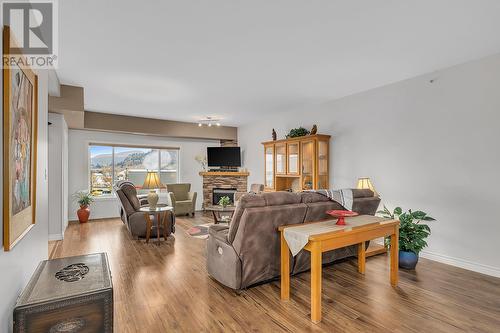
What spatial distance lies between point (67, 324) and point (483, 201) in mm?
4307

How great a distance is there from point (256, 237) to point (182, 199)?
5.04 metres

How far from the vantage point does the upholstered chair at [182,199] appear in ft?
22.9

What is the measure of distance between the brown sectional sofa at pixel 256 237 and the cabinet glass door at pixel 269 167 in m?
3.28

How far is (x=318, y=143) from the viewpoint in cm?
517

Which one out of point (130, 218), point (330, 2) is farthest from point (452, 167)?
point (130, 218)

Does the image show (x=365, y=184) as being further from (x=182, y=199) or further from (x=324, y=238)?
(x=182, y=199)

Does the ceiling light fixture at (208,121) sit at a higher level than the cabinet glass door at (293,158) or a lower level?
higher

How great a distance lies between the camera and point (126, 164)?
23.8 feet

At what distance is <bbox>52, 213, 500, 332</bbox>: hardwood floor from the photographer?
7.20 ft

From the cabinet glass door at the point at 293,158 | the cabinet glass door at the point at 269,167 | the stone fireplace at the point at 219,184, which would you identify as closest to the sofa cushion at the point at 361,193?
the cabinet glass door at the point at 293,158

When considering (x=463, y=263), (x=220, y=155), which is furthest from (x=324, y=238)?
(x=220, y=155)

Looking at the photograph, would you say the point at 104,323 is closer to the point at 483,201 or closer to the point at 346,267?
the point at 346,267

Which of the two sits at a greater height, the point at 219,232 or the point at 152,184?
the point at 152,184

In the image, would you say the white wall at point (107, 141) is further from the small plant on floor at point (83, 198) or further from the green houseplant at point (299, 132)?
the green houseplant at point (299, 132)
